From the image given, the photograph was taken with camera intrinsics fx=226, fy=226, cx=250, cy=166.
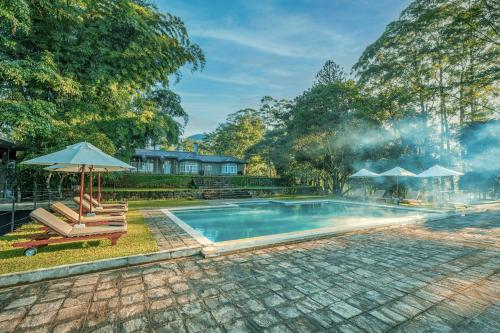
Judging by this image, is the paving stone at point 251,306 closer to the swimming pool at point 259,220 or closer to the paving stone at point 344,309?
the paving stone at point 344,309

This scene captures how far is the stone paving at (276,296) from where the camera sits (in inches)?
99.6

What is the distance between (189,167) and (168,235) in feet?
107

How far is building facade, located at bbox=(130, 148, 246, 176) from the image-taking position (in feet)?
110

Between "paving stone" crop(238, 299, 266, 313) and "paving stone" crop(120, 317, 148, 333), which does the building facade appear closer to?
"paving stone" crop(120, 317, 148, 333)

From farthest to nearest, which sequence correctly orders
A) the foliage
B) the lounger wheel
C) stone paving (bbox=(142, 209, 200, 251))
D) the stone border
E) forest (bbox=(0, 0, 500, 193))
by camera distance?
forest (bbox=(0, 0, 500, 193))
the foliage
stone paving (bbox=(142, 209, 200, 251))
the lounger wheel
the stone border

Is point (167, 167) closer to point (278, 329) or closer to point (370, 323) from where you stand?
point (278, 329)

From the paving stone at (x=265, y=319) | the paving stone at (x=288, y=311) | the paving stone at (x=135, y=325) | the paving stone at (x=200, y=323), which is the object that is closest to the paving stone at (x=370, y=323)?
the paving stone at (x=288, y=311)

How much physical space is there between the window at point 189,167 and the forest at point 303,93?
15.0 meters

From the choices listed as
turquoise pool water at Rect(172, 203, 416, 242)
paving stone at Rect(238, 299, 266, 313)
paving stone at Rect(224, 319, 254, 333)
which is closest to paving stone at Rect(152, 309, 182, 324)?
paving stone at Rect(224, 319, 254, 333)

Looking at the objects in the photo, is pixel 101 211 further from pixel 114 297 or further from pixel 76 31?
pixel 76 31

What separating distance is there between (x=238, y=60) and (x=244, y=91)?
6.18 metres

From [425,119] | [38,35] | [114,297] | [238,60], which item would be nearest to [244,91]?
[238,60]

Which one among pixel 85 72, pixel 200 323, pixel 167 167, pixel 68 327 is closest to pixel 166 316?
pixel 200 323

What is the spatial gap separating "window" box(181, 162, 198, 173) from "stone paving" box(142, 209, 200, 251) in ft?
98.8
